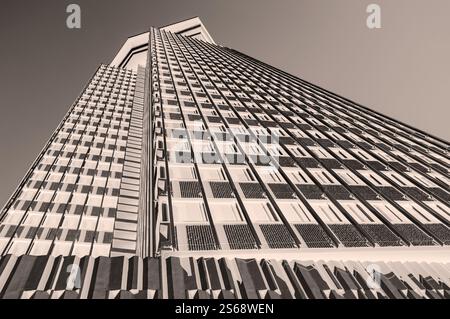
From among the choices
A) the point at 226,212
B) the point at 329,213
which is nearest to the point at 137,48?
the point at 226,212

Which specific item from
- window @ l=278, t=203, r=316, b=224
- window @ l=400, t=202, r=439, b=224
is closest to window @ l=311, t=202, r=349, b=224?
window @ l=278, t=203, r=316, b=224

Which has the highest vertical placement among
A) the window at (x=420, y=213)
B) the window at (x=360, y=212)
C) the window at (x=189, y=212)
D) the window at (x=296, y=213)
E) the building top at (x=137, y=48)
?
the building top at (x=137, y=48)

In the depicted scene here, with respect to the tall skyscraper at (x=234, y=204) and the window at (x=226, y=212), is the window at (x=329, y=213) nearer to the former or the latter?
the tall skyscraper at (x=234, y=204)

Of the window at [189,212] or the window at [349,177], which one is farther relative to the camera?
the window at [349,177]

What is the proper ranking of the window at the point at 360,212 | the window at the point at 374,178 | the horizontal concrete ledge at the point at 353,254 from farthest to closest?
the window at the point at 374,178, the window at the point at 360,212, the horizontal concrete ledge at the point at 353,254

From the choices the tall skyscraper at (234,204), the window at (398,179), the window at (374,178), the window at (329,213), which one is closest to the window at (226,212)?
the tall skyscraper at (234,204)

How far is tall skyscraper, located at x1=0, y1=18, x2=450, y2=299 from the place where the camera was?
31.4ft

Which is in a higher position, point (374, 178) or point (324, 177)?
point (324, 177)

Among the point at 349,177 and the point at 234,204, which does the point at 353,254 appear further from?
the point at 349,177

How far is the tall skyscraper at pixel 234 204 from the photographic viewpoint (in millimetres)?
9578

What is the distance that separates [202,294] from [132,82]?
275 ft

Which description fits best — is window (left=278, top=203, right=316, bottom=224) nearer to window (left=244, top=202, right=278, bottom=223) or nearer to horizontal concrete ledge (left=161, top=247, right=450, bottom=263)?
window (left=244, top=202, right=278, bottom=223)

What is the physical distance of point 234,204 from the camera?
1880 cm
